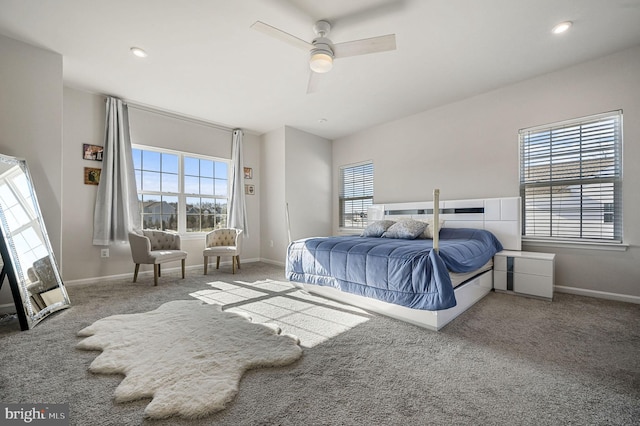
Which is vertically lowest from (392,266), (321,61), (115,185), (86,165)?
(392,266)

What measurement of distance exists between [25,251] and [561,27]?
565 centimetres

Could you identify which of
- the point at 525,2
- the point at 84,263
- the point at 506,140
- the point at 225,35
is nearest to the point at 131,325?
the point at 84,263

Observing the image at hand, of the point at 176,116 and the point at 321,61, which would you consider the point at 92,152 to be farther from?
the point at 321,61

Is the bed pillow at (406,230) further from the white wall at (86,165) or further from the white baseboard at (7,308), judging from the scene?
the white baseboard at (7,308)

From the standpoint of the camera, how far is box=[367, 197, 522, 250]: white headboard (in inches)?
143

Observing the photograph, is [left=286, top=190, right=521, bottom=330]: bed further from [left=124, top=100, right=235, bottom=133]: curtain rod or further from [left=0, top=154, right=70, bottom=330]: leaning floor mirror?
[left=124, top=100, right=235, bottom=133]: curtain rod

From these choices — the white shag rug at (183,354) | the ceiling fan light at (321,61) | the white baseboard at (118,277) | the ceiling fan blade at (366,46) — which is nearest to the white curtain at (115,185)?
the white baseboard at (118,277)

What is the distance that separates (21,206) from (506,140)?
5870mm

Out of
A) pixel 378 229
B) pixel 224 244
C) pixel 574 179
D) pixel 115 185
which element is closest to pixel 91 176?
pixel 115 185

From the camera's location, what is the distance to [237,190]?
17.9 feet

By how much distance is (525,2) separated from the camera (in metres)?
2.29

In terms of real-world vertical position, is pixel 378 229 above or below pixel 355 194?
below

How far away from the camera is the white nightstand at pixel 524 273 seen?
10.1 ft

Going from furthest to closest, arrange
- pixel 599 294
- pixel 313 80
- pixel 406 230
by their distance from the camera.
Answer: pixel 406 230 → pixel 599 294 → pixel 313 80
